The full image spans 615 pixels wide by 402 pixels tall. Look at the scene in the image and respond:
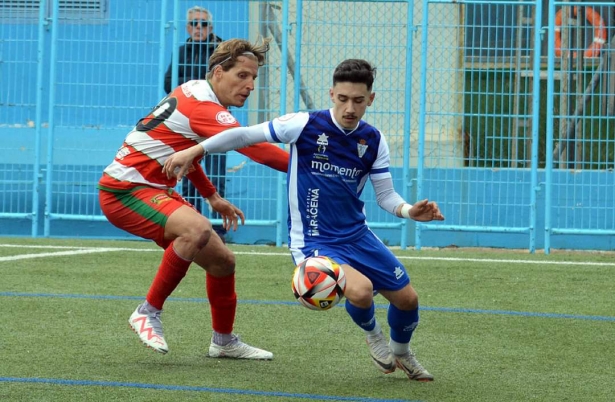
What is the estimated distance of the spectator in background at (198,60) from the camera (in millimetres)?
12148

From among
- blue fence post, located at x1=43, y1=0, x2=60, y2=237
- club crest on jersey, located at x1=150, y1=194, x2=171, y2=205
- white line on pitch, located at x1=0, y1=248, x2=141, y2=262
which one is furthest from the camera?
blue fence post, located at x1=43, y1=0, x2=60, y2=237

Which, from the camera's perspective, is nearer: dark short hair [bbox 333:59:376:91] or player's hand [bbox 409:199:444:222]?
player's hand [bbox 409:199:444:222]

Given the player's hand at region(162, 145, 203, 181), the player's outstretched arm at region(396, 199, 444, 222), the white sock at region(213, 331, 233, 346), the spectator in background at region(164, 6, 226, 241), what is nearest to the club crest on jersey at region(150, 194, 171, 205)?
the player's hand at region(162, 145, 203, 181)

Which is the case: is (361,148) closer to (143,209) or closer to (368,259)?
(368,259)

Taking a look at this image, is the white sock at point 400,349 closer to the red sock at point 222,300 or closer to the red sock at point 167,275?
the red sock at point 222,300

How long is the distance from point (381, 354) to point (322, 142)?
1068 millimetres

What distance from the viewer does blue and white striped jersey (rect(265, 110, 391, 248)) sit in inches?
213

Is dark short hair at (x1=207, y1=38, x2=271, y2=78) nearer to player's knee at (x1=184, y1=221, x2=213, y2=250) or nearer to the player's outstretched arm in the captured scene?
player's knee at (x1=184, y1=221, x2=213, y2=250)

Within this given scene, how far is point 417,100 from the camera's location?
1219 centimetres

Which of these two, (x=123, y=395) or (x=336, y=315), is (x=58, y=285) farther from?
(x=123, y=395)

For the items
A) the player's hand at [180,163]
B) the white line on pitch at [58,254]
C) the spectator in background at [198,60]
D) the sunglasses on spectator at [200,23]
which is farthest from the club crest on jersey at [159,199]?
the sunglasses on spectator at [200,23]

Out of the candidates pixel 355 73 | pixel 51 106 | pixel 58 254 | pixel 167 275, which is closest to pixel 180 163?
pixel 167 275

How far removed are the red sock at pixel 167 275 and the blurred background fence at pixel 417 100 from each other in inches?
248

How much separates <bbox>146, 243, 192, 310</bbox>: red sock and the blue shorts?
2.29 feet
